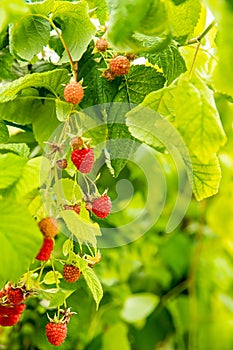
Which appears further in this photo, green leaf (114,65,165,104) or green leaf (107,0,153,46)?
green leaf (114,65,165,104)

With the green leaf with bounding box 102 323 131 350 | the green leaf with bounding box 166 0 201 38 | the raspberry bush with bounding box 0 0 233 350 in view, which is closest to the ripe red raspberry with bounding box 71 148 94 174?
the raspberry bush with bounding box 0 0 233 350

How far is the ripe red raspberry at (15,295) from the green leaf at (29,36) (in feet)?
0.60

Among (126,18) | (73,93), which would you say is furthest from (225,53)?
(73,93)

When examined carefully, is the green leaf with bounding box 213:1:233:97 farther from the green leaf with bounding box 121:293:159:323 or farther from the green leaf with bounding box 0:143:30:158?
Result: the green leaf with bounding box 121:293:159:323

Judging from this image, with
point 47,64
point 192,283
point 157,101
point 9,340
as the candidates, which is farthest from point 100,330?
point 157,101

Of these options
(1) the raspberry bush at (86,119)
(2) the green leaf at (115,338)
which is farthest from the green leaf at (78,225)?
(2) the green leaf at (115,338)

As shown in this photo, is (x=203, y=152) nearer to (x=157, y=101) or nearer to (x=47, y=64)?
(x=157, y=101)

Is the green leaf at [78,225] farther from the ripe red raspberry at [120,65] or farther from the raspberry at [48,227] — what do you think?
the ripe red raspberry at [120,65]

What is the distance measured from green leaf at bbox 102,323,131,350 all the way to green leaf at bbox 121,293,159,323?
0.06m

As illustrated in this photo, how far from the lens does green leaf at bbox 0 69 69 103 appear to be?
1.61 feet

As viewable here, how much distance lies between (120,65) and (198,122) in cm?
13

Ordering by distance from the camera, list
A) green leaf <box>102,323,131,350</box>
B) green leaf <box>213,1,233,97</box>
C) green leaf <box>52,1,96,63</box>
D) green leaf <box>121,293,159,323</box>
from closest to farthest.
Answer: green leaf <box>213,1,233,97</box>, green leaf <box>52,1,96,63</box>, green leaf <box>102,323,131,350</box>, green leaf <box>121,293,159,323</box>

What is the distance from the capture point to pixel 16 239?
370 millimetres

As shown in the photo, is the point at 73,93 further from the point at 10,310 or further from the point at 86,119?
the point at 10,310
